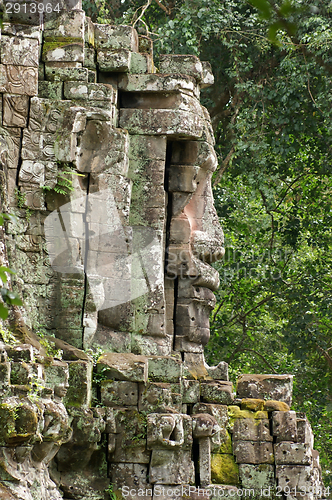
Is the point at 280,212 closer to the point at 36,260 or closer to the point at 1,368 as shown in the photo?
the point at 36,260

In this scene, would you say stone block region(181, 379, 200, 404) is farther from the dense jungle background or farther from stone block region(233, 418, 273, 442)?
the dense jungle background

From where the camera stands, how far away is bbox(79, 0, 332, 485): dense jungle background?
45.0 feet

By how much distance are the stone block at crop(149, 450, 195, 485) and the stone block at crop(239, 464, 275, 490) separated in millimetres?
1167

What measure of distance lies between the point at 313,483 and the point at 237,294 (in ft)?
21.1

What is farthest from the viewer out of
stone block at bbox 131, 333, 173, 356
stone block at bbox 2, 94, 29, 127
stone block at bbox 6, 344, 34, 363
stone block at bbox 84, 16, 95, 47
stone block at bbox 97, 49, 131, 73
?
stone block at bbox 97, 49, 131, 73

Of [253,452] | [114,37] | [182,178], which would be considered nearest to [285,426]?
[253,452]

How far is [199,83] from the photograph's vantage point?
1064 cm

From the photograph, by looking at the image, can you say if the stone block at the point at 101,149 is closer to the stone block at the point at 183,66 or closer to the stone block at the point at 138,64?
the stone block at the point at 138,64

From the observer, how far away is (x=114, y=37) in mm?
10039

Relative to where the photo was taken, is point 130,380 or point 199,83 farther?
point 199,83

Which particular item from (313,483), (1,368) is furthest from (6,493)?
(313,483)

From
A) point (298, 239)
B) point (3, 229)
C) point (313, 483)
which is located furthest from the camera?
point (298, 239)

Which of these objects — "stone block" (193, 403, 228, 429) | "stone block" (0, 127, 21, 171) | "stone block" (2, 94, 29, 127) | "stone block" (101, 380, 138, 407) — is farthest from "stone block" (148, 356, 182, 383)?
"stone block" (2, 94, 29, 127)

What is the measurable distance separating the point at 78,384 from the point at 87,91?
3.56 metres
